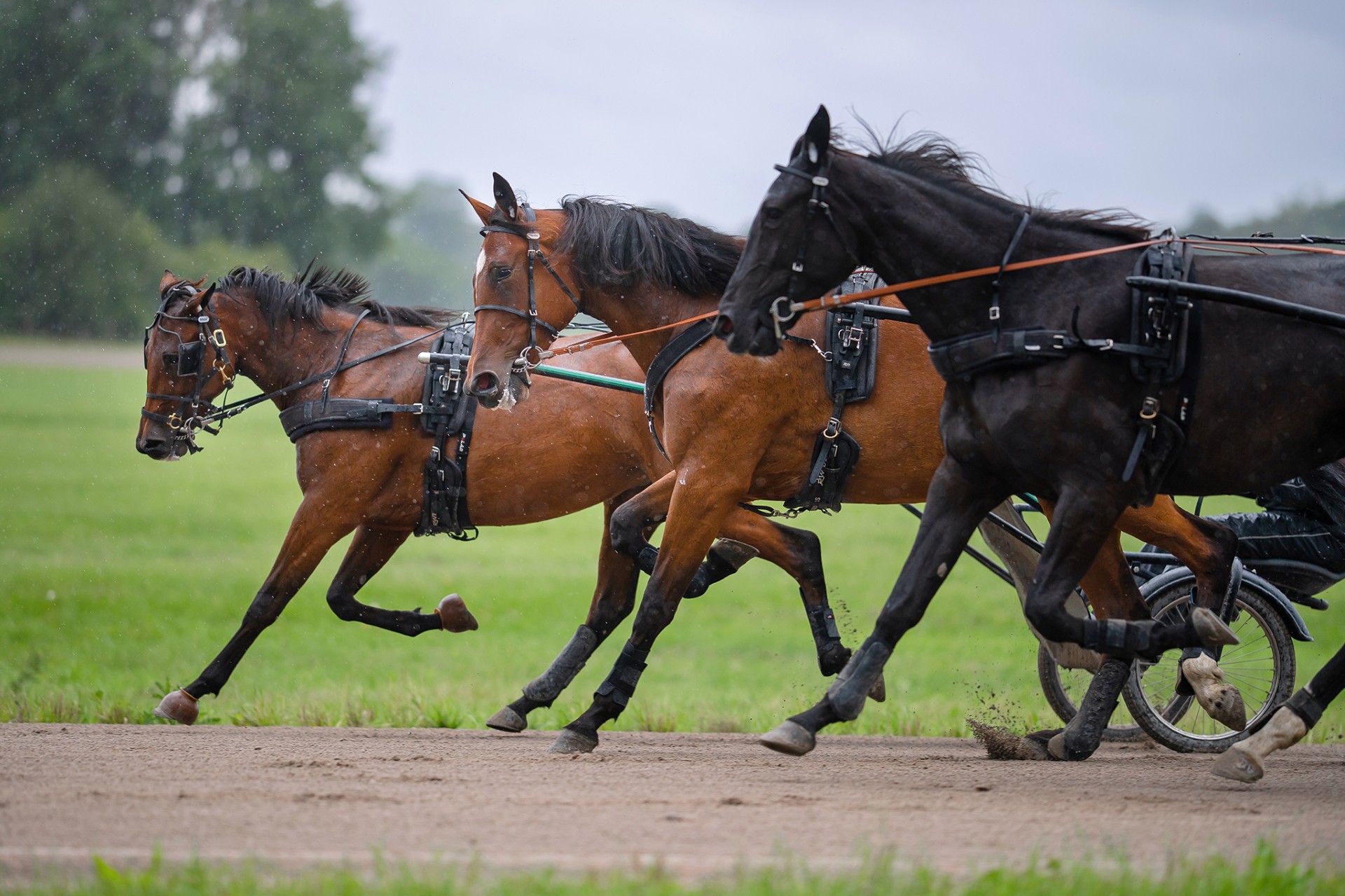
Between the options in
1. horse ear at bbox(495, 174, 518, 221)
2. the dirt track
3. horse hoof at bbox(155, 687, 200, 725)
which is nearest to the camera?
the dirt track

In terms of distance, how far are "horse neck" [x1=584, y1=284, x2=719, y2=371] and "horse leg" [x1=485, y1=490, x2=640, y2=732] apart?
0.89 metres

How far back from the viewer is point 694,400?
5926mm

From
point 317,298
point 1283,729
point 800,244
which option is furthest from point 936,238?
point 317,298

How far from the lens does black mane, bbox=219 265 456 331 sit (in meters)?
7.58

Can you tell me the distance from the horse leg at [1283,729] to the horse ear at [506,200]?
12.3 ft

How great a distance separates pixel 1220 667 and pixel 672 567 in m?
2.60

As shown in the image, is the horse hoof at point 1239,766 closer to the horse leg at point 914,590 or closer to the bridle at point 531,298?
the horse leg at point 914,590

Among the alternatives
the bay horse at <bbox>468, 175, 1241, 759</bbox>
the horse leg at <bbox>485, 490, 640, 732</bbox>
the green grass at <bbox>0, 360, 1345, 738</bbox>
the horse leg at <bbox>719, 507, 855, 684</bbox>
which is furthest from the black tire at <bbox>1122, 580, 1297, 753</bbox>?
the horse leg at <bbox>485, 490, 640, 732</bbox>

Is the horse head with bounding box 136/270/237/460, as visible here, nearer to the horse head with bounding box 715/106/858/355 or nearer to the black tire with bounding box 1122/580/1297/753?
the horse head with bounding box 715/106/858/355

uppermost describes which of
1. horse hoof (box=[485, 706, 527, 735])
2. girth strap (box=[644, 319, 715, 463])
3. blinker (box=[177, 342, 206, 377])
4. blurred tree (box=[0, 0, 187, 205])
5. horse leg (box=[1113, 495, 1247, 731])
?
blurred tree (box=[0, 0, 187, 205])

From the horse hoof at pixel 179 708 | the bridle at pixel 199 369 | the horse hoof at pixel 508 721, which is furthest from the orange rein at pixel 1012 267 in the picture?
the horse hoof at pixel 179 708

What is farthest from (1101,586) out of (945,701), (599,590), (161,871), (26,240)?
(26,240)

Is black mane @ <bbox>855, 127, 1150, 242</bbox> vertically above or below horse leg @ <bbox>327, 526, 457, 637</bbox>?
above

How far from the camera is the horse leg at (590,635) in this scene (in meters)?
6.56
